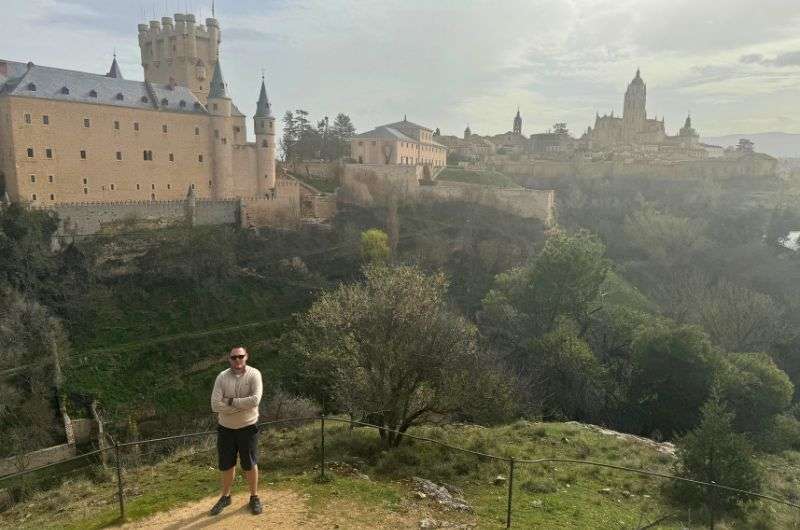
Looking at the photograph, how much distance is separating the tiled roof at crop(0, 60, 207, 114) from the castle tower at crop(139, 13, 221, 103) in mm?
4392

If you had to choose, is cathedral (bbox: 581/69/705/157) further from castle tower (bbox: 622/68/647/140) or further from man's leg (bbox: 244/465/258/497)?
man's leg (bbox: 244/465/258/497)

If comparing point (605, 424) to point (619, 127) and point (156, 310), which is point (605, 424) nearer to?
point (156, 310)

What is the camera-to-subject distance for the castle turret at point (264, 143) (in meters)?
37.3

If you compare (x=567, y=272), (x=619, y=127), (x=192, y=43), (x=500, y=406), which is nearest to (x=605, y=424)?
(x=567, y=272)

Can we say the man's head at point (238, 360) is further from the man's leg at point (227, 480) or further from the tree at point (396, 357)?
the tree at point (396, 357)

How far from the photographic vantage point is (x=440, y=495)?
8.36m

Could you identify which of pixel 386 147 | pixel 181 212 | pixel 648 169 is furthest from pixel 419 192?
pixel 648 169

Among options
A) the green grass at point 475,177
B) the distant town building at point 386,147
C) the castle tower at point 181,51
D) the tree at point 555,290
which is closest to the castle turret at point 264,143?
the castle tower at point 181,51

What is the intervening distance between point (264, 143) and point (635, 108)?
77.8 meters

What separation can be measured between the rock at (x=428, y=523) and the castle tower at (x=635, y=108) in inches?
3792

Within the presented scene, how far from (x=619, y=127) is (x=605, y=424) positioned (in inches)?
3384

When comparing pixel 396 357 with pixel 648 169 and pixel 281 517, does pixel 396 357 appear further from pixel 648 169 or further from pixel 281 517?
pixel 648 169

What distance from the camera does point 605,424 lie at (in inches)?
794

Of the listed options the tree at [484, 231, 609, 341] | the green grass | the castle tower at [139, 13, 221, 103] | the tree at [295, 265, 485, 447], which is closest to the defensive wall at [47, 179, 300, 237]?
the castle tower at [139, 13, 221, 103]
